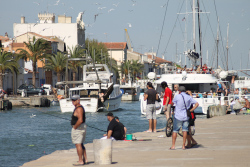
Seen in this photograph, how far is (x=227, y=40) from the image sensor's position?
102000 millimetres

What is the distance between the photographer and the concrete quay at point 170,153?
1194cm

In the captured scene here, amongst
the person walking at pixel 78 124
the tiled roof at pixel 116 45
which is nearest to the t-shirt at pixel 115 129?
the person walking at pixel 78 124

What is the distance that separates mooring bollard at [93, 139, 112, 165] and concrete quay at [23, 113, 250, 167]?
0.79 feet

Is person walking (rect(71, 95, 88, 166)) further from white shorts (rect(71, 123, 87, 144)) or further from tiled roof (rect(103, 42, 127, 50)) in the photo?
tiled roof (rect(103, 42, 127, 50))

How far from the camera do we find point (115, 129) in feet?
50.2

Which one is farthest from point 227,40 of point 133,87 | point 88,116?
point 88,116

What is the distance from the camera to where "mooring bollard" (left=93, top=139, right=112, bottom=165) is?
38.0 ft

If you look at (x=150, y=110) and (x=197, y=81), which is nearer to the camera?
(x=150, y=110)

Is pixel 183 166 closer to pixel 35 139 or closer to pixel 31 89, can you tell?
pixel 35 139

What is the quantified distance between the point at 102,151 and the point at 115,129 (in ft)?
11.5

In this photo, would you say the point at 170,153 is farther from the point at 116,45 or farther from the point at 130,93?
the point at 116,45

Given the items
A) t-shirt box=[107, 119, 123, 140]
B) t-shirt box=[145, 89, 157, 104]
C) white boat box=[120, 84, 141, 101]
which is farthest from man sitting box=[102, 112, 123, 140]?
white boat box=[120, 84, 141, 101]

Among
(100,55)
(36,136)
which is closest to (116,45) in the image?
(100,55)

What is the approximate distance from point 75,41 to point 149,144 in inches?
3931
